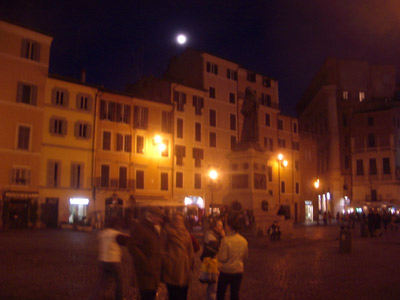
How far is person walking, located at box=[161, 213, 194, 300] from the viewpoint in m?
5.71

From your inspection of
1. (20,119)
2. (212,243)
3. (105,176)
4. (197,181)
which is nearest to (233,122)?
(197,181)

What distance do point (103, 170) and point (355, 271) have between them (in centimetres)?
2934

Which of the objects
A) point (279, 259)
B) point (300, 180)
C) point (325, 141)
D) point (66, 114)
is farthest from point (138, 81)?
point (279, 259)

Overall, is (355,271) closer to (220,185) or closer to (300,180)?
(220,185)

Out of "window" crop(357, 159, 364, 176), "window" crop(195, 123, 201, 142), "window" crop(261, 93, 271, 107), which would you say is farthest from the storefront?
"window" crop(357, 159, 364, 176)

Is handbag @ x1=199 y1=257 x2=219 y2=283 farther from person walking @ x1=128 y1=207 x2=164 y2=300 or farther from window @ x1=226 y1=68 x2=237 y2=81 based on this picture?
window @ x1=226 y1=68 x2=237 y2=81

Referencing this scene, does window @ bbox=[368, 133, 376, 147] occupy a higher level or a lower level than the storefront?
higher

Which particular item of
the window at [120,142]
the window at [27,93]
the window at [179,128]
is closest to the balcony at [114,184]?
the window at [120,142]

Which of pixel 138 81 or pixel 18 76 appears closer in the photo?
pixel 18 76

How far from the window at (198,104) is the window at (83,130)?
12781 millimetres

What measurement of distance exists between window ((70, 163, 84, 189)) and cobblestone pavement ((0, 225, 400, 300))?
738 inches

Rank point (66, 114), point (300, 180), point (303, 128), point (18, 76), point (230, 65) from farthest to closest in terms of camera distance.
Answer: point (303, 128) → point (300, 180) → point (230, 65) → point (66, 114) → point (18, 76)

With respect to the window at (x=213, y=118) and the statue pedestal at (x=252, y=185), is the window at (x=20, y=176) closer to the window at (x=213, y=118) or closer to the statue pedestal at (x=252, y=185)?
the statue pedestal at (x=252, y=185)

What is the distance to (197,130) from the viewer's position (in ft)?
154
